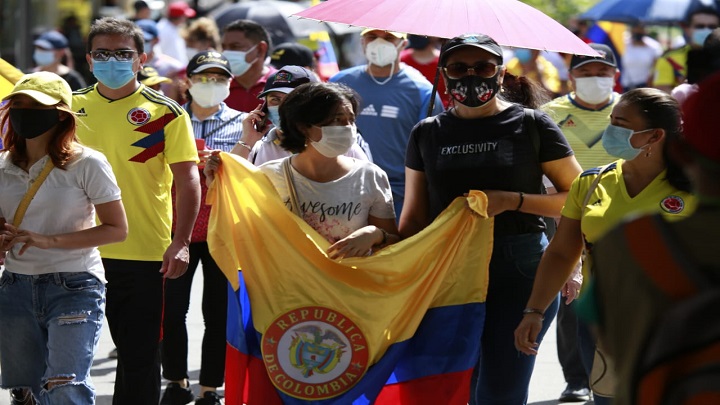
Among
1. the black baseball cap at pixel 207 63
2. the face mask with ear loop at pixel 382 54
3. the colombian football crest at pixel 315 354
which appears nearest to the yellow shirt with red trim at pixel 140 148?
the colombian football crest at pixel 315 354

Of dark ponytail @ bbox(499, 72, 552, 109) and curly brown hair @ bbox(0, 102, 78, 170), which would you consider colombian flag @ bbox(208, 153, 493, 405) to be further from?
dark ponytail @ bbox(499, 72, 552, 109)

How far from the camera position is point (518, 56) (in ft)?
46.1

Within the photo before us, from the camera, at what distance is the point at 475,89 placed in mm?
5008

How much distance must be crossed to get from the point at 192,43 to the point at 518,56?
3904mm

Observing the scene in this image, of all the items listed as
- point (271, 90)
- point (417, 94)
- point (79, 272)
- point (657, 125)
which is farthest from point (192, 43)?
point (657, 125)

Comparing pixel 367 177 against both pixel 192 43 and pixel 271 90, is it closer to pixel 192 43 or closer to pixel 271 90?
pixel 271 90

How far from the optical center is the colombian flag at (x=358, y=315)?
16.4 ft

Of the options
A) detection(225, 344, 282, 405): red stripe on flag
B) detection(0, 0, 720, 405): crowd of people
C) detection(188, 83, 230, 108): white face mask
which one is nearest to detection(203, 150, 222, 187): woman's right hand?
detection(0, 0, 720, 405): crowd of people

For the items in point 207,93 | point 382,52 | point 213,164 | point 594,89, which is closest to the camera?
point 213,164

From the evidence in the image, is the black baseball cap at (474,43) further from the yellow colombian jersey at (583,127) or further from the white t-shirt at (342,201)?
the yellow colombian jersey at (583,127)

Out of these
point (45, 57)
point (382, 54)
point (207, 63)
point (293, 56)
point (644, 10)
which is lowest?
point (207, 63)

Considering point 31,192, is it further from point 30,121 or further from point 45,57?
point 45,57

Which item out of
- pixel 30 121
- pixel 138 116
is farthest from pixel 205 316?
pixel 30 121

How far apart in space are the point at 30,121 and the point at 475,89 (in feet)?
5.78
